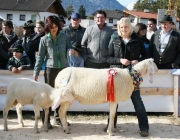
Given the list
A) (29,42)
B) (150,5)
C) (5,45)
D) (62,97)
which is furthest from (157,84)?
(150,5)

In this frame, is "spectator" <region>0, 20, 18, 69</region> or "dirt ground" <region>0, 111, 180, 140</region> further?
"spectator" <region>0, 20, 18, 69</region>

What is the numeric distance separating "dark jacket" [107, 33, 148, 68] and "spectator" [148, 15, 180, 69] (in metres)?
0.94

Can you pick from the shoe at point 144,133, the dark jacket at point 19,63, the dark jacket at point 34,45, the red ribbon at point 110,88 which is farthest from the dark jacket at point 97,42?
the shoe at point 144,133

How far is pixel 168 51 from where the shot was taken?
20.7ft

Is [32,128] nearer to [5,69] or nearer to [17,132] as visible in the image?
[17,132]

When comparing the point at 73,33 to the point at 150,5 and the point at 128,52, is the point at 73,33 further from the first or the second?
the point at 150,5

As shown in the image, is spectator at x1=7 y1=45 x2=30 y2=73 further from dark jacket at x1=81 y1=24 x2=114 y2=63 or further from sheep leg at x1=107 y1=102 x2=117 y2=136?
sheep leg at x1=107 y1=102 x2=117 y2=136

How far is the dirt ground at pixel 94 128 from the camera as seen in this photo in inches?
209

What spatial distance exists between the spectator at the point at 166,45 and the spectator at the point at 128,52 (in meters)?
0.94

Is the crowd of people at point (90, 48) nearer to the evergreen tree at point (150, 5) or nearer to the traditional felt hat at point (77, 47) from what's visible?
the traditional felt hat at point (77, 47)

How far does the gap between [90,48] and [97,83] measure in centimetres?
110

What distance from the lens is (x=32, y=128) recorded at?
5777 mm

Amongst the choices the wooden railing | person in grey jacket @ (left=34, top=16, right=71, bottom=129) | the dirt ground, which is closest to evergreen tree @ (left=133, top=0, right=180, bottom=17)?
the wooden railing

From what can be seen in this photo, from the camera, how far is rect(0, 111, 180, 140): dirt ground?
532cm
